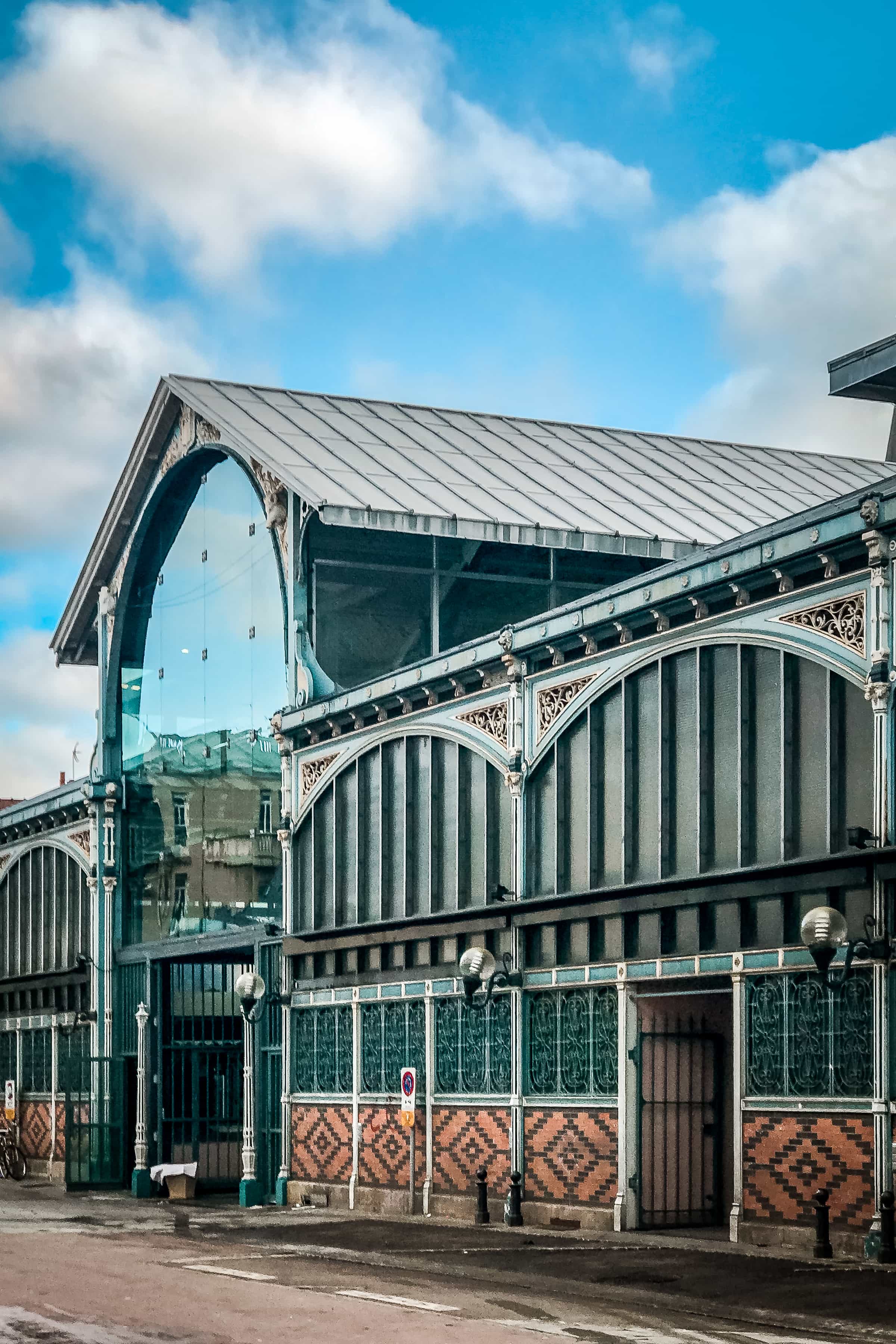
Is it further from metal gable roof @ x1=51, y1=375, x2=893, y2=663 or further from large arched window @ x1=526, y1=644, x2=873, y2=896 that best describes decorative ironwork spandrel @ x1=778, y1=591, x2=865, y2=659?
metal gable roof @ x1=51, y1=375, x2=893, y2=663

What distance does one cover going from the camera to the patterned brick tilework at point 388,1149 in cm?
3022

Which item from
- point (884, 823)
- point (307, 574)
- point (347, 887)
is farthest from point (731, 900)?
point (307, 574)

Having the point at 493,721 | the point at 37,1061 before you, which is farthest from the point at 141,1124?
the point at 493,721

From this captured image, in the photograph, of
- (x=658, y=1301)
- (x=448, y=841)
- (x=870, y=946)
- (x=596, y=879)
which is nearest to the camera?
(x=658, y=1301)

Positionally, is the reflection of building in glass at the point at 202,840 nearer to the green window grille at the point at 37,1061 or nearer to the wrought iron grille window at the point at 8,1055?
the green window grille at the point at 37,1061

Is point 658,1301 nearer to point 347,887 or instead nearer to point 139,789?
point 347,887

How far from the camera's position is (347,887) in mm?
33625

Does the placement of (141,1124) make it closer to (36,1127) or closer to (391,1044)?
(36,1127)

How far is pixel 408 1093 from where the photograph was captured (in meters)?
27.8

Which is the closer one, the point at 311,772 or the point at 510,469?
the point at 311,772

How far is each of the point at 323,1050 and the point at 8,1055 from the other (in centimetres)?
1866

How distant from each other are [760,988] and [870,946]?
2.41 meters

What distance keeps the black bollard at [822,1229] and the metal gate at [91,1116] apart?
2238 centimetres

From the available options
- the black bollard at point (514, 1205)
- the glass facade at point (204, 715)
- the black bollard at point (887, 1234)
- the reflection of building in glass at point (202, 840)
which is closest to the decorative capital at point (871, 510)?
the black bollard at point (887, 1234)
